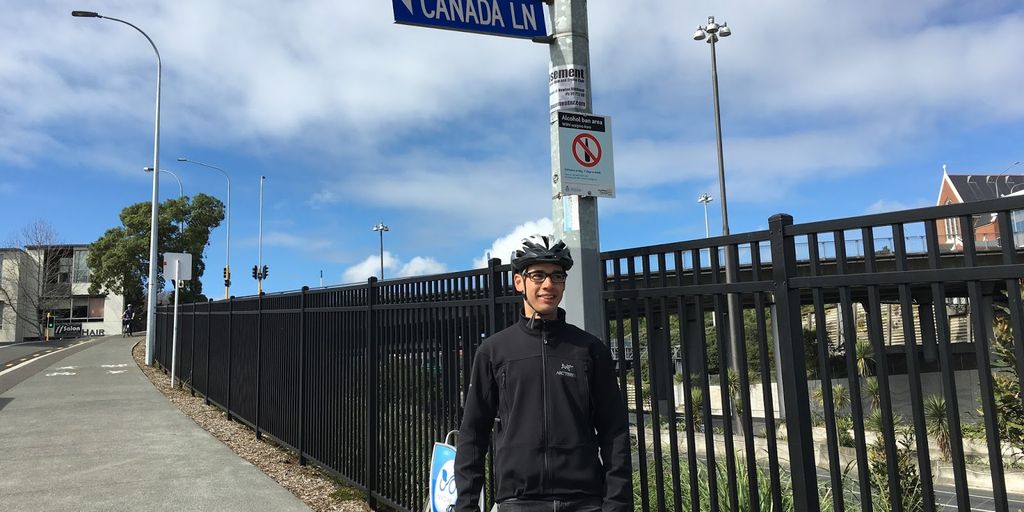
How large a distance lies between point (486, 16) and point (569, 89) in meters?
0.68

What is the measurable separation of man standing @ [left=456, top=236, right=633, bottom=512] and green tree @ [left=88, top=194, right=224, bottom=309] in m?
51.4

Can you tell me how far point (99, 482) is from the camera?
21.8 feet

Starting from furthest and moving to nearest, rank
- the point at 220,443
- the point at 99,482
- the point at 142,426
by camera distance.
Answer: the point at 142,426, the point at 220,443, the point at 99,482

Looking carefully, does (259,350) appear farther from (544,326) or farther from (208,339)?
(544,326)

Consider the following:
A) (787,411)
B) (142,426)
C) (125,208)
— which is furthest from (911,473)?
(125,208)

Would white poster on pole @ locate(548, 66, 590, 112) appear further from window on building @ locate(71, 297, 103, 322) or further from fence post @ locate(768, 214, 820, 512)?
window on building @ locate(71, 297, 103, 322)

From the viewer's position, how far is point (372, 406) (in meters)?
5.96

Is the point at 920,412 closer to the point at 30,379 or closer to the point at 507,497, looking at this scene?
the point at 507,497

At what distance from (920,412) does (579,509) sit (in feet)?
4.03

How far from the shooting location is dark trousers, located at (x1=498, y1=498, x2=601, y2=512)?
2484 mm

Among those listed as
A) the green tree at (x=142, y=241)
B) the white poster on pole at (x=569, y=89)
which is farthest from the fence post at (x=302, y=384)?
the green tree at (x=142, y=241)

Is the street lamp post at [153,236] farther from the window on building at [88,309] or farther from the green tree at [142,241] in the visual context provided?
the window on building at [88,309]

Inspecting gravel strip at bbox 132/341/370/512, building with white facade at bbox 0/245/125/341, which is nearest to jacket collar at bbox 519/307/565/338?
gravel strip at bbox 132/341/370/512

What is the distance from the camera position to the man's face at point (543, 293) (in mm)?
2635
